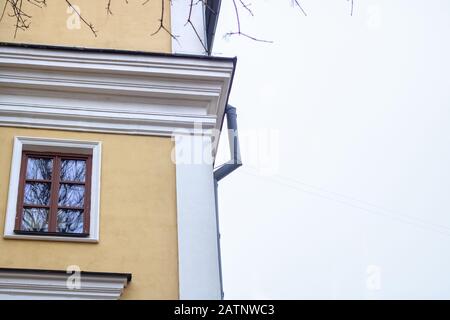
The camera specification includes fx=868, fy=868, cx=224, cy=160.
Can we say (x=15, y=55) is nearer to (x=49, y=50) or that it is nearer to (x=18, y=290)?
(x=49, y=50)

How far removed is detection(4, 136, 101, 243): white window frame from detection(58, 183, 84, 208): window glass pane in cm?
14

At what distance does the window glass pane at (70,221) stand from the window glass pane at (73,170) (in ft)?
1.53

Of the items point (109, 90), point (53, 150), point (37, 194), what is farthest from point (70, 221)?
point (109, 90)

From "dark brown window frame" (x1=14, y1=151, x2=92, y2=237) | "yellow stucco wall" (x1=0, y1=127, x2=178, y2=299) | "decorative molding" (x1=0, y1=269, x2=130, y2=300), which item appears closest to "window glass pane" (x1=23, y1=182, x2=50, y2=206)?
"dark brown window frame" (x1=14, y1=151, x2=92, y2=237)

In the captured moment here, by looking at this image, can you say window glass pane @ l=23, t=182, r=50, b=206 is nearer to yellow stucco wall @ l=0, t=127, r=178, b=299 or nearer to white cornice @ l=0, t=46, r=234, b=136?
yellow stucco wall @ l=0, t=127, r=178, b=299

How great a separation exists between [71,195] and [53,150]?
2.27ft

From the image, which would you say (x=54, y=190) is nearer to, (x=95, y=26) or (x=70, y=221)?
(x=70, y=221)

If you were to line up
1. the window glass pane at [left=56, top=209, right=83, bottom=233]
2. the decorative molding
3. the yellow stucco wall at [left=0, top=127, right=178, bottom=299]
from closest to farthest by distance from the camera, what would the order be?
the decorative molding → the yellow stucco wall at [left=0, top=127, right=178, bottom=299] → the window glass pane at [left=56, top=209, right=83, bottom=233]

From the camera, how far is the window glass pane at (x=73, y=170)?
1023 centimetres

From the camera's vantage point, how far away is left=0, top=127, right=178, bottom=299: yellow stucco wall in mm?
9438

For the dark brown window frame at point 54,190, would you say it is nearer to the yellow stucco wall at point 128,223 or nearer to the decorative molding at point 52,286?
the yellow stucco wall at point 128,223

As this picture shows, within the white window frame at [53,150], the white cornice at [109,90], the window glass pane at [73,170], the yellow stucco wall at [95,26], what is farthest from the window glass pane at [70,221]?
the yellow stucco wall at [95,26]

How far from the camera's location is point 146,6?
470 inches

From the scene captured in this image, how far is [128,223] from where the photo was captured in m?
9.84
